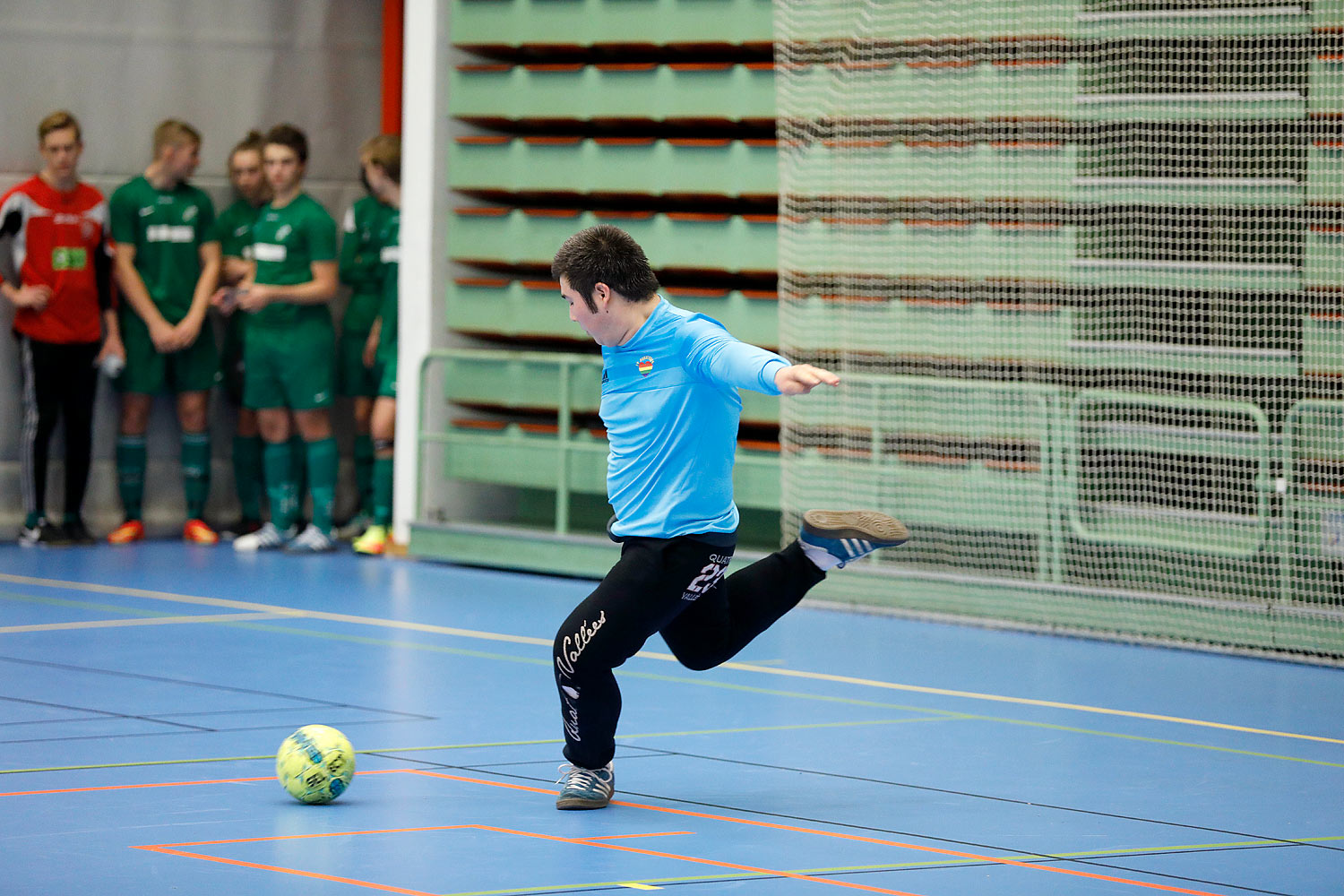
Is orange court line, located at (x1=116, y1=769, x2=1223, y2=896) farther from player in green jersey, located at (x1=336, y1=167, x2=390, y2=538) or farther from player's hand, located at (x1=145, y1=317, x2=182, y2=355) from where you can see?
player in green jersey, located at (x1=336, y1=167, x2=390, y2=538)

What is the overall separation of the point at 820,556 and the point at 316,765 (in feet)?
5.67

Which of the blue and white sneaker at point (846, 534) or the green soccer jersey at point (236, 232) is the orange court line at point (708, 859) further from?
the green soccer jersey at point (236, 232)

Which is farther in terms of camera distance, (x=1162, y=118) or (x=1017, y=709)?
(x=1162, y=118)

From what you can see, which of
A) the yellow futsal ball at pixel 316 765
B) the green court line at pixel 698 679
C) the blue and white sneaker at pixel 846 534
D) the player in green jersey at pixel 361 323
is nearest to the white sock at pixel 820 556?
the blue and white sneaker at pixel 846 534

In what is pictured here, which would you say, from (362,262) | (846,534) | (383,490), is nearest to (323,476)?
(383,490)

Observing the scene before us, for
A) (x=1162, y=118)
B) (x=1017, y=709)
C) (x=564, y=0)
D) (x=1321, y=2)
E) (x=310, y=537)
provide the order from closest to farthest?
(x=1017, y=709) < (x=1321, y=2) < (x=1162, y=118) < (x=564, y=0) < (x=310, y=537)

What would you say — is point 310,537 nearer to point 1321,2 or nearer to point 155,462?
point 155,462

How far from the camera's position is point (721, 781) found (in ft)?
21.7

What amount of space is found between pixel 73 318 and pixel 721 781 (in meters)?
8.11

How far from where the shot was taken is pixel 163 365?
13961 mm

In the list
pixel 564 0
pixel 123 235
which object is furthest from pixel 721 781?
pixel 123 235

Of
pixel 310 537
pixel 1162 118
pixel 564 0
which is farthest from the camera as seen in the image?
pixel 310 537

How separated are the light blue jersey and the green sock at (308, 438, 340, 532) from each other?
770cm

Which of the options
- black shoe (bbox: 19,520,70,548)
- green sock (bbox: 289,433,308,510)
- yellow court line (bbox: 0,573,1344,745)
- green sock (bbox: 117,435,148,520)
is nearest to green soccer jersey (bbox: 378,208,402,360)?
green sock (bbox: 289,433,308,510)
